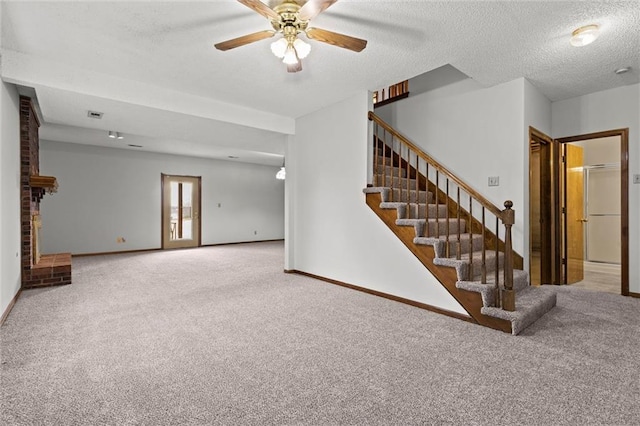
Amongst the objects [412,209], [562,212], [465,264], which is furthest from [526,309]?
[562,212]

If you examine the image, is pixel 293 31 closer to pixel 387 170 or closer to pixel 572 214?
pixel 387 170

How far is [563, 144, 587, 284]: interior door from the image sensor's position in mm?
4489

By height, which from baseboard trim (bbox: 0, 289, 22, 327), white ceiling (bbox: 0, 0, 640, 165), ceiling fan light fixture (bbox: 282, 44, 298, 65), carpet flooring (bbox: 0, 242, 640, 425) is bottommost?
carpet flooring (bbox: 0, 242, 640, 425)

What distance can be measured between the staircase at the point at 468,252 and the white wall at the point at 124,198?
6123 mm

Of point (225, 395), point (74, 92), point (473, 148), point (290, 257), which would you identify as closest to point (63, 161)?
point (74, 92)

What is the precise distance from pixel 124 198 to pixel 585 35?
8556 millimetres

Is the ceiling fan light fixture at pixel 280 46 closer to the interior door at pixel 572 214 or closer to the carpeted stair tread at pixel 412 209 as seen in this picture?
the carpeted stair tread at pixel 412 209

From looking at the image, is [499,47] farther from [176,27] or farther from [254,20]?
[176,27]

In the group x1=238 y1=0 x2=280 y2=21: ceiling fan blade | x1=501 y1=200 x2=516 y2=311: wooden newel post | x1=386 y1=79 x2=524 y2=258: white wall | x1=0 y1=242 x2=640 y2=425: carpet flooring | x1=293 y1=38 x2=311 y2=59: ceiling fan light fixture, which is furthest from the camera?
x1=386 y1=79 x2=524 y2=258: white wall

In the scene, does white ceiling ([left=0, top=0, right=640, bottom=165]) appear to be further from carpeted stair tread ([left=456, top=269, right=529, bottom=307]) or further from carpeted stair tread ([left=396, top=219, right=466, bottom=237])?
carpeted stair tread ([left=456, top=269, right=529, bottom=307])

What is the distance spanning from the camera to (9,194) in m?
3.29

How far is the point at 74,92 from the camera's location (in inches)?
130

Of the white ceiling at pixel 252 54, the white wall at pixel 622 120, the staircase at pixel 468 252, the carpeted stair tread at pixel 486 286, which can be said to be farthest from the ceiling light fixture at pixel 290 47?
the white wall at pixel 622 120

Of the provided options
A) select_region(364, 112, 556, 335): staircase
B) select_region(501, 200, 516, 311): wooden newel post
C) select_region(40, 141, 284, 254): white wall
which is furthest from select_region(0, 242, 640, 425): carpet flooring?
select_region(40, 141, 284, 254): white wall
